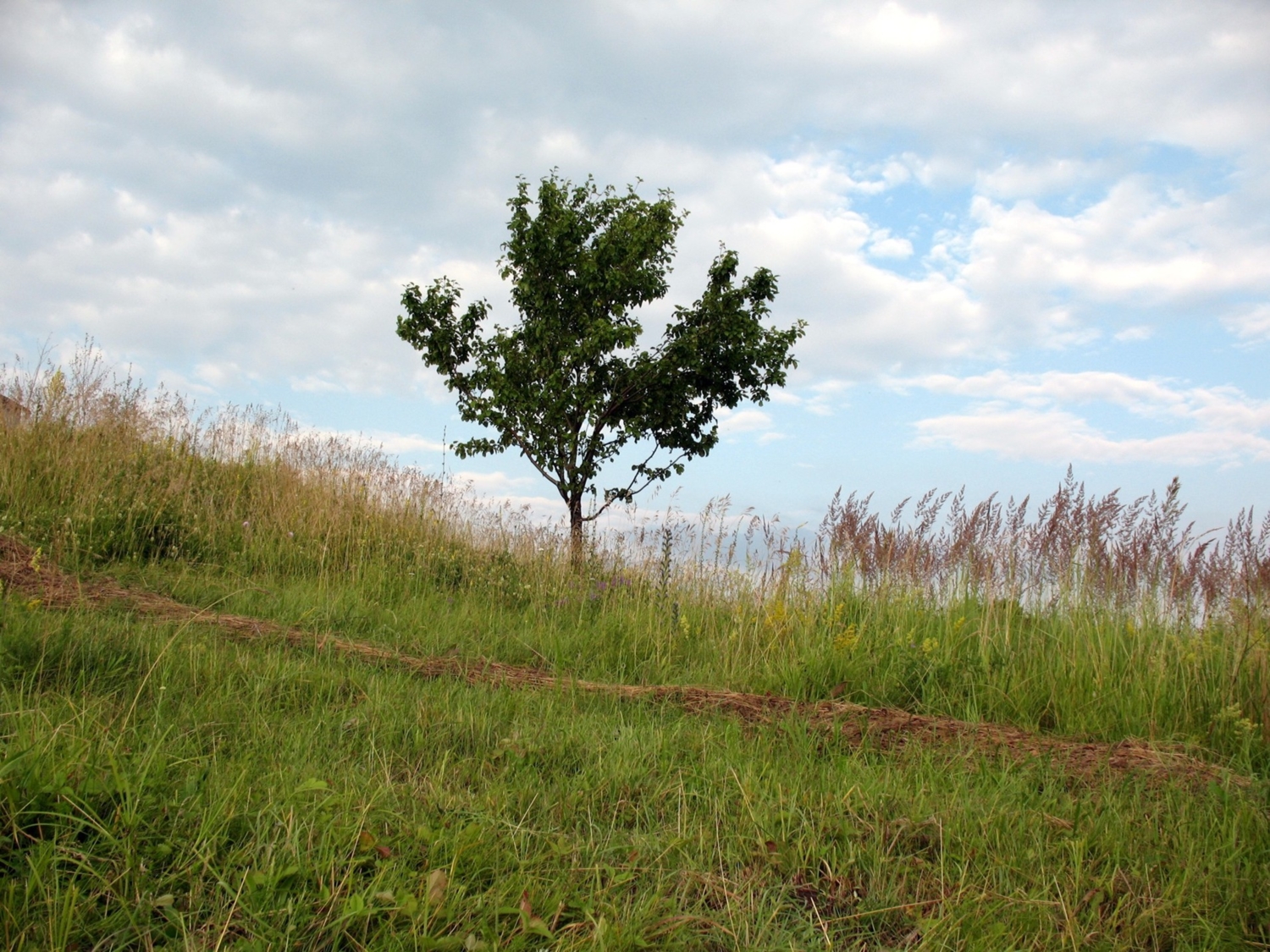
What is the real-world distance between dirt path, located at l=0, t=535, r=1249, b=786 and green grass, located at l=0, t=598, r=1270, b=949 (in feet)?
0.64

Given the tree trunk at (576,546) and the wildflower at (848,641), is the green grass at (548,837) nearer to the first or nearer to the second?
the wildflower at (848,641)

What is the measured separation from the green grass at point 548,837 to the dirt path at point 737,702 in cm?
19

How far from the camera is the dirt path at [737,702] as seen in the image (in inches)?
128

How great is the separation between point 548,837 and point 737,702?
186 cm

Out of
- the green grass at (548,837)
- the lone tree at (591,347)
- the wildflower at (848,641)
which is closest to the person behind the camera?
the green grass at (548,837)

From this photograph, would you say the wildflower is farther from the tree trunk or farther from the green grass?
the tree trunk

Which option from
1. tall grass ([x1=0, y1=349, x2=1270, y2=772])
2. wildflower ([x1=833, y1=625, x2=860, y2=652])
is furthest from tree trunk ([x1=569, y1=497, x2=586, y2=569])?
wildflower ([x1=833, y1=625, x2=860, y2=652])

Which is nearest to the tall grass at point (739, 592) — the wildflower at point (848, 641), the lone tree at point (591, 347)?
Answer: the wildflower at point (848, 641)

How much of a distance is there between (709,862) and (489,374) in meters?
13.8

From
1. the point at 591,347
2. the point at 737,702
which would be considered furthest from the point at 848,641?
the point at 591,347

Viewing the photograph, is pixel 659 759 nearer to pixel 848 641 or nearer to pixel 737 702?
pixel 737 702

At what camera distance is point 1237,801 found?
279 cm

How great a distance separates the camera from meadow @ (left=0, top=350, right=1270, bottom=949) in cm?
184

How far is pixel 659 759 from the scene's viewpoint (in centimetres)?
294
